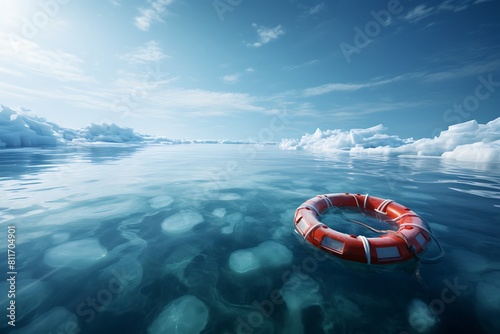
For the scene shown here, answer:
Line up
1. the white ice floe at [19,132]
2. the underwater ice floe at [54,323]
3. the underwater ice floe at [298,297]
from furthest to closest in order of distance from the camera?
the white ice floe at [19,132] → the underwater ice floe at [298,297] → the underwater ice floe at [54,323]

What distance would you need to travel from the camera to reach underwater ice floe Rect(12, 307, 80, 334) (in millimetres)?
2915

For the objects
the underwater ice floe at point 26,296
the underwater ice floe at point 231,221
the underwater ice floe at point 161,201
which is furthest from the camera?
the underwater ice floe at point 161,201

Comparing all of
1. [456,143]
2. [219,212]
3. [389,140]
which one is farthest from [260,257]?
[389,140]

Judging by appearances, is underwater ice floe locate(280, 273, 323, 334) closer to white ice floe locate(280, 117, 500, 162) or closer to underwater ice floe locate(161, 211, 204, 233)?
underwater ice floe locate(161, 211, 204, 233)

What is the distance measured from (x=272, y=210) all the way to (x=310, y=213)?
2325 millimetres

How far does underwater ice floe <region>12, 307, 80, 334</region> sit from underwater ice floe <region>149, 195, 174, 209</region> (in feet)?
15.3

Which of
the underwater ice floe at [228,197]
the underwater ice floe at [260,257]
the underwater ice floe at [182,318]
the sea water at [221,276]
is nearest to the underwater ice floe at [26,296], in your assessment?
the sea water at [221,276]

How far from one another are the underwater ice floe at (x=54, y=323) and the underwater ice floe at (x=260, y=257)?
2.67m

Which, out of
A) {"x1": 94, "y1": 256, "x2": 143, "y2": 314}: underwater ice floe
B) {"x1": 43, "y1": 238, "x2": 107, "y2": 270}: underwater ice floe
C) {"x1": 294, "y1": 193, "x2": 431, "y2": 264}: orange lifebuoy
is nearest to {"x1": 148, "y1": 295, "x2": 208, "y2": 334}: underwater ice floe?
{"x1": 94, "y1": 256, "x2": 143, "y2": 314}: underwater ice floe

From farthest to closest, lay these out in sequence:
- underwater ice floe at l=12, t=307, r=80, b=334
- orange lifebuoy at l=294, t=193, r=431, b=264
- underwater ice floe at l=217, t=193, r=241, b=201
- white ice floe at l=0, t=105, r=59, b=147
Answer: white ice floe at l=0, t=105, r=59, b=147, underwater ice floe at l=217, t=193, r=241, b=201, orange lifebuoy at l=294, t=193, r=431, b=264, underwater ice floe at l=12, t=307, r=80, b=334

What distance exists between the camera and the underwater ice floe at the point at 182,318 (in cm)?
299

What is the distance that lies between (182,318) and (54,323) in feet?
6.21

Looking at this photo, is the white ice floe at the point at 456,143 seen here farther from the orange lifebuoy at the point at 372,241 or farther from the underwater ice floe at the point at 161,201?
the underwater ice floe at the point at 161,201
